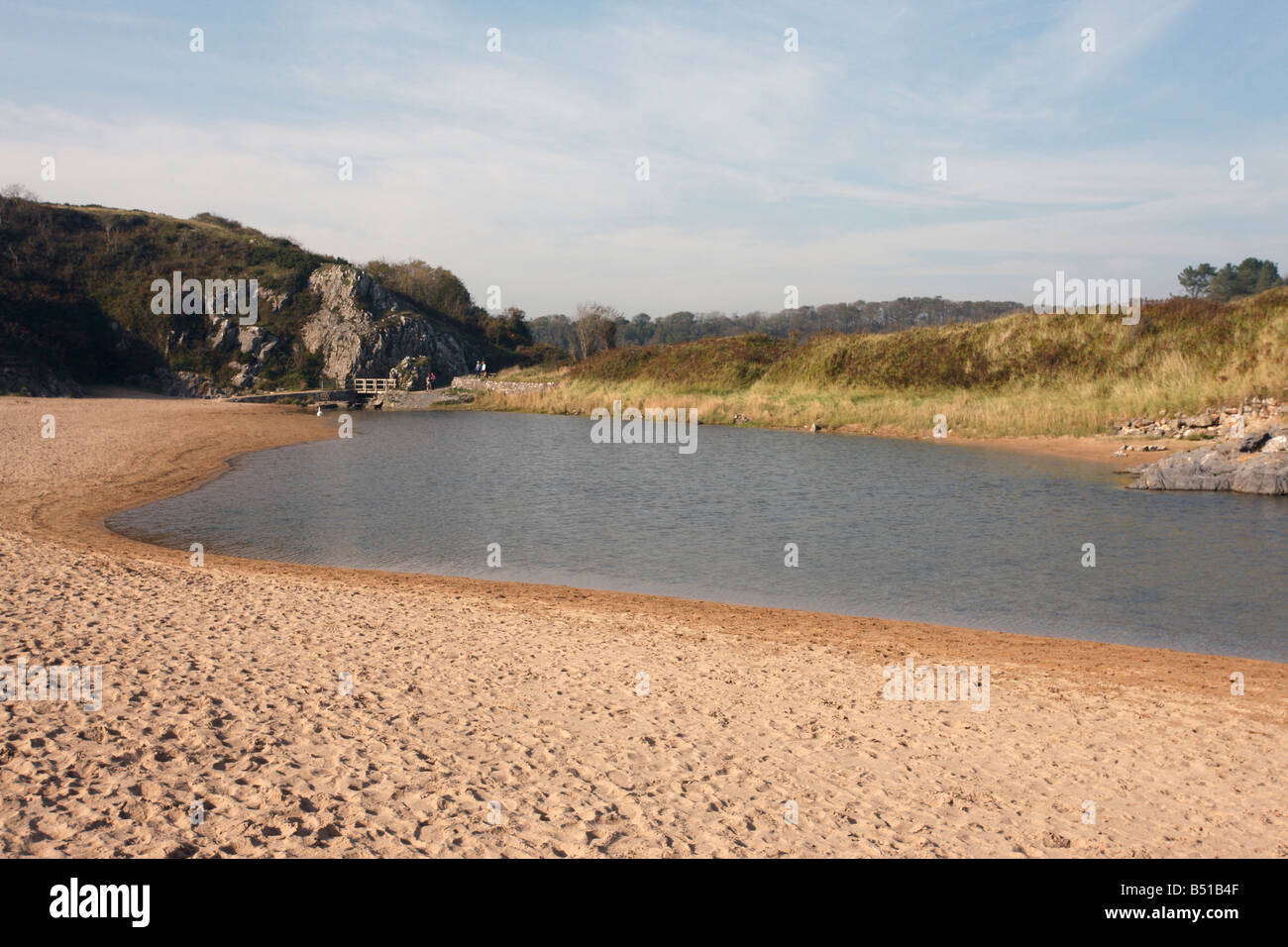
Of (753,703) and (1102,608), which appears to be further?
(1102,608)

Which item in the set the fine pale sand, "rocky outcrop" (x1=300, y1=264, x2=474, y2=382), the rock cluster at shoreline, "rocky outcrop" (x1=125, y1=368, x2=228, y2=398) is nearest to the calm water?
the fine pale sand

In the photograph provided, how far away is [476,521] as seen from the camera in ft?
59.1

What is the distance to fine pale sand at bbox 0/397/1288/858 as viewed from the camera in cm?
514

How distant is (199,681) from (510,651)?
3.04 m

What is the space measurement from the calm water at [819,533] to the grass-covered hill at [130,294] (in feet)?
138

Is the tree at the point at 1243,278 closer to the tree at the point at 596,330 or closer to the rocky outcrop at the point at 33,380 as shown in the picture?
the tree at the point at 596,330

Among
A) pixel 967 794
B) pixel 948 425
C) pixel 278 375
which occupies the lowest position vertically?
pixel 967 794

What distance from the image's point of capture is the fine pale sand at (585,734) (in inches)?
202

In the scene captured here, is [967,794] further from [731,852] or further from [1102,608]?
[1102,608]

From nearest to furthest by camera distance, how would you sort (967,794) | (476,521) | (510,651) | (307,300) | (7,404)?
(967,794), (510,651), (476,521), (7,404), (307,300)

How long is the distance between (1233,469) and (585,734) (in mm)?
21203
